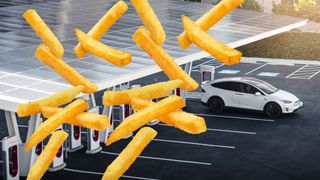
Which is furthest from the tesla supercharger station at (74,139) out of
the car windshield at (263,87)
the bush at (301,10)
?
the bush at (301,10)

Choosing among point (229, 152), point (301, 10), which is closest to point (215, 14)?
point (229, 152)

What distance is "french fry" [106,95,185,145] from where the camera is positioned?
238cm

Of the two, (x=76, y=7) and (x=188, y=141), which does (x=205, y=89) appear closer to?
(x=188, y=141)

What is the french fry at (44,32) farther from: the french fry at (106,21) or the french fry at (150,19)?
the french fry at (150,19)

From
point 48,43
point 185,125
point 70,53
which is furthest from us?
point 70,53

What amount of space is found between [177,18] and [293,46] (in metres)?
15.0

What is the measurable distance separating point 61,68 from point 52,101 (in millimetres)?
156

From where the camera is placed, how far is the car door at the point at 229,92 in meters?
28.4

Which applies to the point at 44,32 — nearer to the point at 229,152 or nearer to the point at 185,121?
the point at 185,121

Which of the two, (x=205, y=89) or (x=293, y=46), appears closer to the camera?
(x=205, y=89)

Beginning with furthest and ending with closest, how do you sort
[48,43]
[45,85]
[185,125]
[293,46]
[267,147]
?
[293,46] < [267,147] < [45,85] < [48,43] < [185,125]

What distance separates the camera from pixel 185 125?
2.36 meters

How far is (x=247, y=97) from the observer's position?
92.2ft

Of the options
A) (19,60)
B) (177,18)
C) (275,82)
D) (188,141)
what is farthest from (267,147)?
(275,82)
